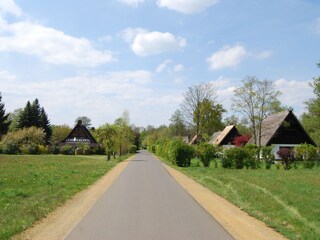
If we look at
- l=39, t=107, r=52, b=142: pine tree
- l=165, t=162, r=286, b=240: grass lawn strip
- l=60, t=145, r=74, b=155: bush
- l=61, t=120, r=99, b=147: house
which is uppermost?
l=39, t=107, r=52, b=142: pine tree

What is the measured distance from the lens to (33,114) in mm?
84750

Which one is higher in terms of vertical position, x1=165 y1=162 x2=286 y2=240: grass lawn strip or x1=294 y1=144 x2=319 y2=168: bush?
x1=294 y1=144 x2=319 y2=168: bush

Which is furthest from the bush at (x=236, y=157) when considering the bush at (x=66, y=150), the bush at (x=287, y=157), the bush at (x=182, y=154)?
the bush at (x=66, y=150)

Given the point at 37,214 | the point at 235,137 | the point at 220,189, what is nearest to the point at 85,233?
the point at 37,214

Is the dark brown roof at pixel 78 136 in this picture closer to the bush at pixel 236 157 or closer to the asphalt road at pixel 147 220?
the bush at pixel 236 157

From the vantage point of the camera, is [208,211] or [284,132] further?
[284,132]

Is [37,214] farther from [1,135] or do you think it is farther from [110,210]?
[1,135]

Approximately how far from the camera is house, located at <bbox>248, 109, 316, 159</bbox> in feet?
168

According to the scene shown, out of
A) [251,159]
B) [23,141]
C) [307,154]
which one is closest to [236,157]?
[251,159]

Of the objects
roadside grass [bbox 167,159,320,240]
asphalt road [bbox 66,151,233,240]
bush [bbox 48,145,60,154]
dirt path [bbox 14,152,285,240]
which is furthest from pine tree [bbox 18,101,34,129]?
asphalt road [bbox 66,151,233,240]

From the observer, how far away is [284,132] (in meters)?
52.1

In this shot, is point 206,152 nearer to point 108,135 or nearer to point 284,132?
point 108,135

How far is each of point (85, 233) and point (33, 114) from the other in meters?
80.5

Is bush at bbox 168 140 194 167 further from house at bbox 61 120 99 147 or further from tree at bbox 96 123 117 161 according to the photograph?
house at bbox 61 120 99 147
